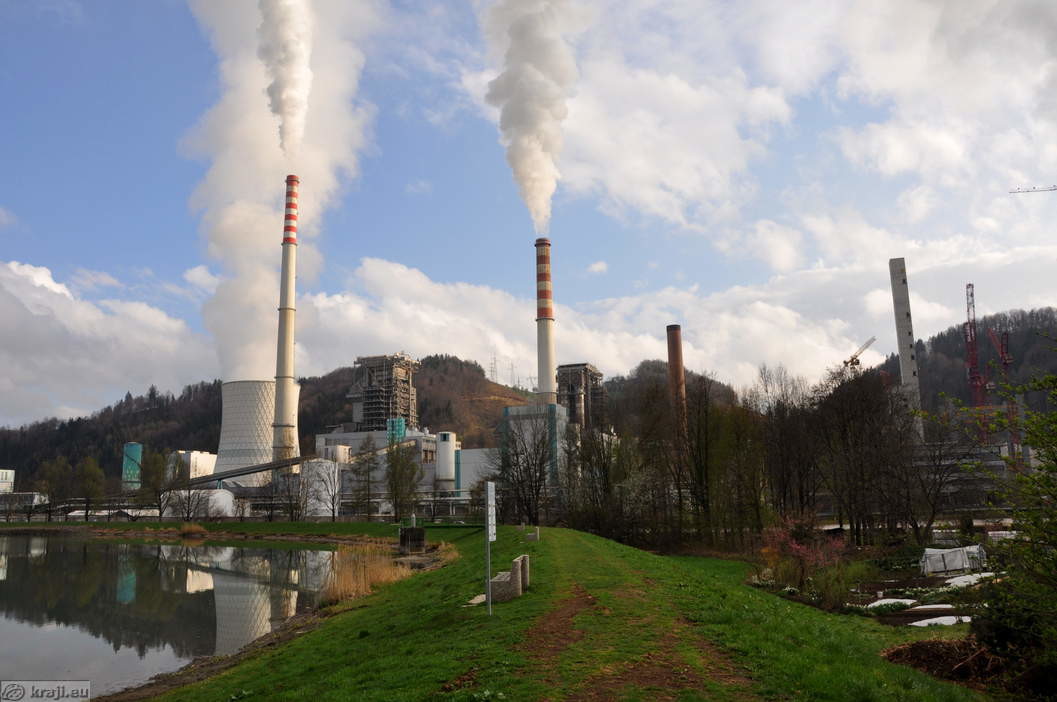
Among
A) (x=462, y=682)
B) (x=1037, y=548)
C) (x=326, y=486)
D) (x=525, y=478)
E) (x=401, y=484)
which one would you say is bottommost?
(x=462, y=682)

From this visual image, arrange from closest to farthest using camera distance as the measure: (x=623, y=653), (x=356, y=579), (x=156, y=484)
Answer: (x=623, y=653), (x=356, y=579), (x=156, y=484)

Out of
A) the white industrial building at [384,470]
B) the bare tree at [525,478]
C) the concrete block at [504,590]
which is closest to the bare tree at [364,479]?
the white industrial building at [384,470]

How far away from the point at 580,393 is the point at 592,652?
252 feet

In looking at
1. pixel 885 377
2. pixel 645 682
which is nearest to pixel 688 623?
pixel 645 682

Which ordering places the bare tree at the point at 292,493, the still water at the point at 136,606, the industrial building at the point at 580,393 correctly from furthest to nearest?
the industrial building at the point at 580,393, the bare tree at the point at 292,493, the still water at the point at 136,606

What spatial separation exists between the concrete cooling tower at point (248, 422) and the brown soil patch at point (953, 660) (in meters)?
70.0

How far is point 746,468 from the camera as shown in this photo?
36.1m

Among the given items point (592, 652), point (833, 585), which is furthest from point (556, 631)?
point (833, 585)

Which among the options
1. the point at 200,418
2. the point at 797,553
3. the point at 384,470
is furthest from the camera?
the point at 200,418

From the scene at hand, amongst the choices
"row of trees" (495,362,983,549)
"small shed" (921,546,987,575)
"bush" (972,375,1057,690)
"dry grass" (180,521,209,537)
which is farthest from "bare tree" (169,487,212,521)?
"bush" (972,375,1057,690)

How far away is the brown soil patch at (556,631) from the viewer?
9875 mm

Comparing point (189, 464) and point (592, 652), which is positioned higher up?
point (189, 464)

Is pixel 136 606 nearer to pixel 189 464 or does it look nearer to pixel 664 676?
pixel 664 676

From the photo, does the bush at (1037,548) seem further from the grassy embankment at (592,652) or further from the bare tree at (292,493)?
the bare tree at (292,493)
